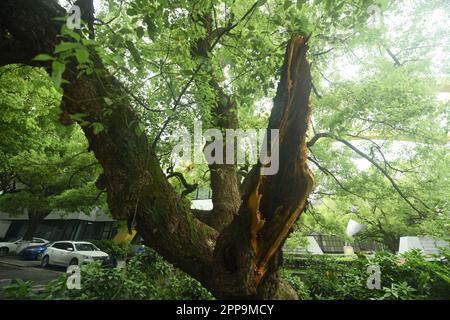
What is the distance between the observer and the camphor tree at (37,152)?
8.52 m

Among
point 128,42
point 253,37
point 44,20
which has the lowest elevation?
point 128,42

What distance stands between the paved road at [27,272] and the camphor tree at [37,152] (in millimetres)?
4212

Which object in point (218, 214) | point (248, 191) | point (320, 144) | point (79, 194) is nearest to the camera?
point (248, 191)

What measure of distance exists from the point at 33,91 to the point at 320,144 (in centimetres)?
1016

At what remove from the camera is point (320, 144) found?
30.6 feet

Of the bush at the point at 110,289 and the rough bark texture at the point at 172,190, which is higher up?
the rough bark texture at the point at 172,190

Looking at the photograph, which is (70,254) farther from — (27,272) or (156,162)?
(156,162)

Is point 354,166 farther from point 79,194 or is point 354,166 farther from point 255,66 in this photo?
point 79,194

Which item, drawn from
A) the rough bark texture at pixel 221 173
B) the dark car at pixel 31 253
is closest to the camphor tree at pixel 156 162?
the rough bark texture at pixel 221 173

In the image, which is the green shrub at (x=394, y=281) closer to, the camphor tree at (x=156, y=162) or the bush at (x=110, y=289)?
the camphor tree at (x=156, y=162)

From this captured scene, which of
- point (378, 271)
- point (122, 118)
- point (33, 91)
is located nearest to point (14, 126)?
point (33, 91)

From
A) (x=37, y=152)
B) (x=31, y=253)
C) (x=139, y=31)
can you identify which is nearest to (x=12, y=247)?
(x=31, y=253)

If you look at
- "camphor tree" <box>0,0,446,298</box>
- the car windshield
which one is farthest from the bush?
the car windshield

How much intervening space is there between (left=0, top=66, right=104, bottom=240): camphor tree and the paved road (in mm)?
4212
